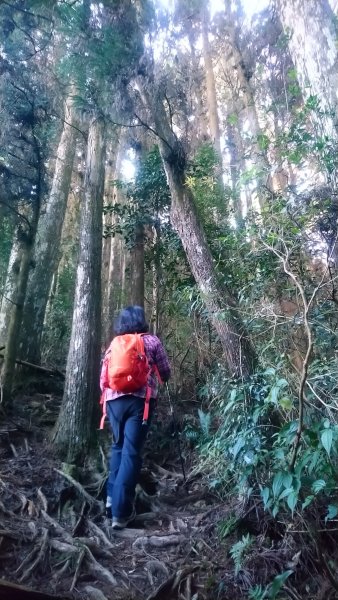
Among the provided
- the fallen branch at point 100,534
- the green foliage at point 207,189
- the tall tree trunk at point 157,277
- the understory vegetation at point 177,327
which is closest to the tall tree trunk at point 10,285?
the understory vegetation at point 177,327

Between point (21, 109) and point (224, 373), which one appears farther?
point (21, 109)

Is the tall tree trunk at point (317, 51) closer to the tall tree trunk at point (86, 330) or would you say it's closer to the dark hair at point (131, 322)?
the dark hair at point (131, 322)

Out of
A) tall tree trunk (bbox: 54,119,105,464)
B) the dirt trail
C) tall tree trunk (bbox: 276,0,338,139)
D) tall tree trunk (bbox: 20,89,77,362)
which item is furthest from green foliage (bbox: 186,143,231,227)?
the dirt trail

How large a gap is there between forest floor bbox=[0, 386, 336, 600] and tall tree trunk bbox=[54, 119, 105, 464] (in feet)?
0.87

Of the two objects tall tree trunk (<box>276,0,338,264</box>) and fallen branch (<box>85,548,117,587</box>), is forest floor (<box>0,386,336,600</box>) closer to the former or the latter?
fallen branch (<box>85,548,117,587</box>)

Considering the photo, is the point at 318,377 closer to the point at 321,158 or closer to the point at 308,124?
the point at 321,158

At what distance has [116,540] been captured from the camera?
12.0 feet

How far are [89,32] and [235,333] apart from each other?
435 centimetres

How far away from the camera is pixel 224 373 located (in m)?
4.41

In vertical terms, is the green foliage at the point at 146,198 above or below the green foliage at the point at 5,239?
above

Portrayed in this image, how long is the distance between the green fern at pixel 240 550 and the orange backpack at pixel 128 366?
5.01 ft

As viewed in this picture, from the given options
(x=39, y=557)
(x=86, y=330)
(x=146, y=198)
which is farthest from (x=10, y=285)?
(x=39, y=557)

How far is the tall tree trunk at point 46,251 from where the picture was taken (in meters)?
7.55

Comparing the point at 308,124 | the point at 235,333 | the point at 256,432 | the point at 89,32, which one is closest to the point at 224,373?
the point at 235,333
